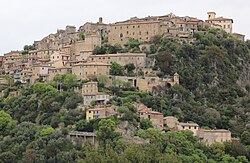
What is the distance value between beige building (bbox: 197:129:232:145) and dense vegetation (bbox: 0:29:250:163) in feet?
5.59

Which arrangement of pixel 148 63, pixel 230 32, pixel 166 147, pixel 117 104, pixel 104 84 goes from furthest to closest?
1. pixel 230 32
2. pixel 148 63
3. pixel 104 84
4. pixel 117 104
5. pixel 166 147

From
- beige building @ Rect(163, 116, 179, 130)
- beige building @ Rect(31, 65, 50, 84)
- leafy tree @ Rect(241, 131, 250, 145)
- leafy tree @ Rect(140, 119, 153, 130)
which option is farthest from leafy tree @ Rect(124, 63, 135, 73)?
leafy tree @ Rect(241, 131, 250, 145)

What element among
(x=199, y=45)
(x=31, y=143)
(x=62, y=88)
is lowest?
(x=31, y=143)

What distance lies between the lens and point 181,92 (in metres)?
69.8

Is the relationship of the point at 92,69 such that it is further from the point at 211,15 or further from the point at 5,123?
the point at 211,15

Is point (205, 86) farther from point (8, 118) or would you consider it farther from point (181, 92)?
point (8, 118)

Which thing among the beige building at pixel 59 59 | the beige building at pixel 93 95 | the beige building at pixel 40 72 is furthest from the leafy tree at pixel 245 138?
the beige building at pixel 59 59

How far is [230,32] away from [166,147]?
131ft

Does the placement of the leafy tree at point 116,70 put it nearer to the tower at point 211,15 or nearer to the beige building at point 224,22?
the beige building at point 224,22

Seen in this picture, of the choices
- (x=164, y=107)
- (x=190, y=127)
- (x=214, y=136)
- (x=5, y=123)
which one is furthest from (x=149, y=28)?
(x=5, y=123)

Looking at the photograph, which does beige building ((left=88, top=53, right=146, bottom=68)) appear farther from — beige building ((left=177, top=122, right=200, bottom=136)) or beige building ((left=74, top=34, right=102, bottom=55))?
beige building ((left=177, top=122, right=200, bottom=136))

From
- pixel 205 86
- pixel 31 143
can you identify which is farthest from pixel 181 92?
pixel 31 143

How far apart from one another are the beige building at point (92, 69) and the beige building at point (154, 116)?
35.6 ft

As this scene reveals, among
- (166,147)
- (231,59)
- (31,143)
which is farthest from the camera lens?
(231,59)
